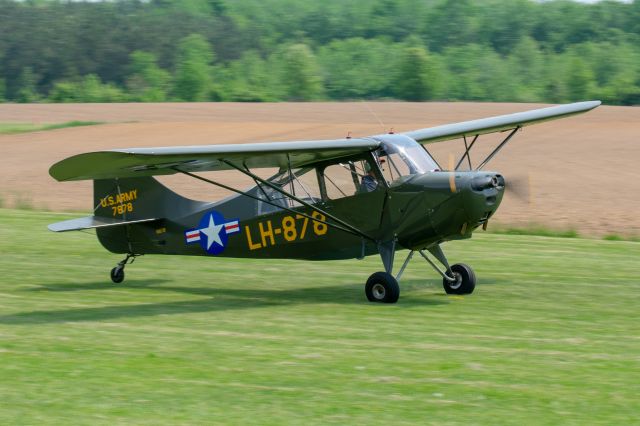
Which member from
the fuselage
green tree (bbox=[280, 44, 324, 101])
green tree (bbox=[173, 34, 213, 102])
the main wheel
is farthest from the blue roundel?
green tree (bbox=[173, 34, 213, 102])

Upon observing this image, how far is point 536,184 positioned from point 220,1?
143 meters

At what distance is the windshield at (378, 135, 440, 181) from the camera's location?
42.8 ft

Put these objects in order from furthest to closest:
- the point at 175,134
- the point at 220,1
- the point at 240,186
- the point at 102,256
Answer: the point at 220,1 < the point at 175,134 < the point at 240,186 < the point at 102,256

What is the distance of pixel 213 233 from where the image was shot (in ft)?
47.7

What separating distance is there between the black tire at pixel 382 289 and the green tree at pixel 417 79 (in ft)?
177

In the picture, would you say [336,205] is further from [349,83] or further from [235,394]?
[349,83]

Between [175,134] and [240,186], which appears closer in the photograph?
[240,186]

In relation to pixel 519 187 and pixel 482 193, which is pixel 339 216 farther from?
pixel 519 187

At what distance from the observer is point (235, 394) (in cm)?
827

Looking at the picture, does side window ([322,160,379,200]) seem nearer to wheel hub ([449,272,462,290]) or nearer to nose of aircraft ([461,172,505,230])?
nose of aircraft ([461,172,505,230])

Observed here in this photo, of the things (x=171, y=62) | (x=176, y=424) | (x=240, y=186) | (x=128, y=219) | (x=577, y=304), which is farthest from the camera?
(x=171, y=62)

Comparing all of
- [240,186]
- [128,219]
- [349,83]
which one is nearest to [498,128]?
[128,219]

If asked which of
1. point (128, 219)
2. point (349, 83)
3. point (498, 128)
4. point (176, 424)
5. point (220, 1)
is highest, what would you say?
point (220, 1)

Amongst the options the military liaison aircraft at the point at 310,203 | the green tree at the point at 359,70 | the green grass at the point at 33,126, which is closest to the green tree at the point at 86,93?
the green tree at the point at 359,70
